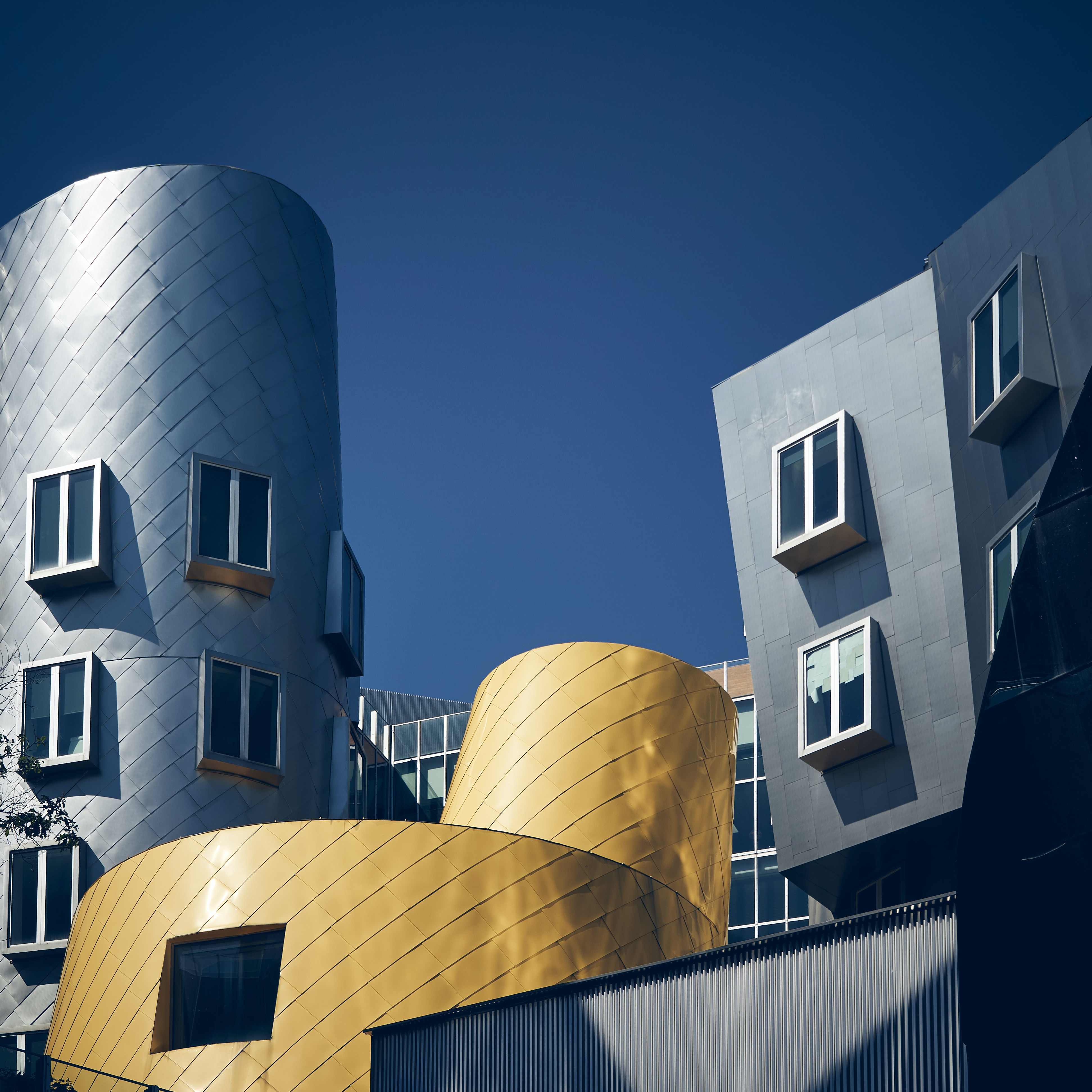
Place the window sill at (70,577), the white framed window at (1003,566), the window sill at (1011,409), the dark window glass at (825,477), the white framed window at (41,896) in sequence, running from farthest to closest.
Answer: the window sill at (70,577), the white framed window at (41,896), the dark window glass at (825,477), the white framed window at (1003,566), the window sill at (1011,409)

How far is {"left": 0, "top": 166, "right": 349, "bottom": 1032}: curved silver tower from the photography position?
32812 mm

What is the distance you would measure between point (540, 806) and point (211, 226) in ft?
50.0

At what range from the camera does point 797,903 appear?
46375 millimetres

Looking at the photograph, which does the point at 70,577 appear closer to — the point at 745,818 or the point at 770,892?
the point at 745,818

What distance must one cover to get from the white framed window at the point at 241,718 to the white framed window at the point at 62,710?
2208 millimetres

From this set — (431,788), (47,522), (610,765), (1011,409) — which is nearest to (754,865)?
(431,788)

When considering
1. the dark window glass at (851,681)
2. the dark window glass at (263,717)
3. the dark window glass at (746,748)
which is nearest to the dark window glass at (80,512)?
the dark window glass at (263,717)

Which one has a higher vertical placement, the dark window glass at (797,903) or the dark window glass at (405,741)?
the dark window glass at (405,741)

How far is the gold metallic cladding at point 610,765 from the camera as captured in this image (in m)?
32.2

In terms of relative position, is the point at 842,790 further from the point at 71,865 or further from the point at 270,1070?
the point at 71,865

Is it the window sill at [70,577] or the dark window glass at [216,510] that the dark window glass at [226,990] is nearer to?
the window sill at [70,577]

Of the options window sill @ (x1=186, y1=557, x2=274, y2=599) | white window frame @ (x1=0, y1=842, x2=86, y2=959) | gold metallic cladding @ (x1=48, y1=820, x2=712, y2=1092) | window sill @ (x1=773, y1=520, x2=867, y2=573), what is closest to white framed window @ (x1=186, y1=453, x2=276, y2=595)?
window sill @ (x1=186, y1=557, x2=274, y2=599)

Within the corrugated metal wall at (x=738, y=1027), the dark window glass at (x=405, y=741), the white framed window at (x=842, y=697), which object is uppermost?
the dark window glass at (x=405, y=741)

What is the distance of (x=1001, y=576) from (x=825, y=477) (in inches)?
214
